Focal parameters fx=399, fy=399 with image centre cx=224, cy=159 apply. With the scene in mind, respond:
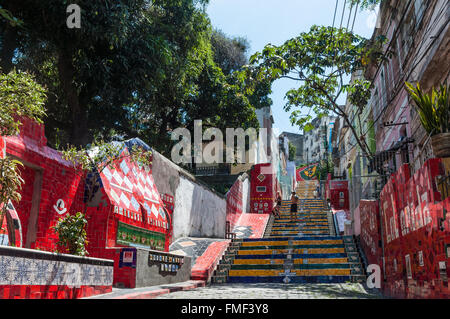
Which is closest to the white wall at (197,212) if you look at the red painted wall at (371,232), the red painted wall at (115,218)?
the red painted wall at (115,218)

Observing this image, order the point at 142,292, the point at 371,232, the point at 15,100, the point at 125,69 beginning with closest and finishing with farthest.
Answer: the point at 15,100
the point at 142,292
the point at 371,232
the point at 125,69

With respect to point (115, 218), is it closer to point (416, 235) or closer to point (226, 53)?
point (416, 235)

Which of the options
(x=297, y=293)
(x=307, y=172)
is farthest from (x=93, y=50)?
(x=307, y=172)

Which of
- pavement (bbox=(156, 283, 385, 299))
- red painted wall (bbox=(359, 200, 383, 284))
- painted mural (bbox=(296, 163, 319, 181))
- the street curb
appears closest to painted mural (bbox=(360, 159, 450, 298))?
red painted wall (bbox=(359, 200, 383, 284))

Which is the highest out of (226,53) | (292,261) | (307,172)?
(226,53)

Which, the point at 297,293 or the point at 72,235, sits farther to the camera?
the point at 297,293

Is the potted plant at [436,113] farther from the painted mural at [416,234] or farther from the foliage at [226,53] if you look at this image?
the foliage at [226,53]

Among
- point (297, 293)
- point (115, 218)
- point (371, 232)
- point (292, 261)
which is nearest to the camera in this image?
point (297, 293)

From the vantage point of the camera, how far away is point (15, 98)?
5.65 m

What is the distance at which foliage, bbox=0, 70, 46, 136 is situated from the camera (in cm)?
546

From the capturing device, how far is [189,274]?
1006 centimetres

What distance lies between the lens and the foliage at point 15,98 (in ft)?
17.9

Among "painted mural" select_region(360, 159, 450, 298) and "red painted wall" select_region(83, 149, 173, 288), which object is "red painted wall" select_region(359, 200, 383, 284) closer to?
"painted mural" select_region(360, 159, 450, 298)
